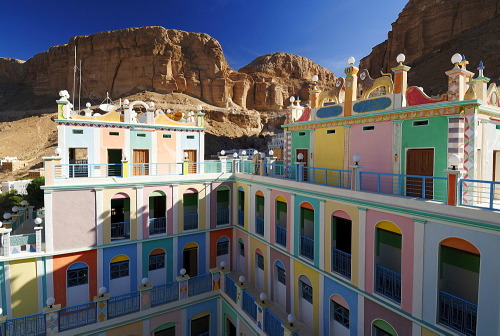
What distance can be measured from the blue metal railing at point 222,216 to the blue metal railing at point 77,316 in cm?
686

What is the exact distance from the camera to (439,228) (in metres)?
6.73

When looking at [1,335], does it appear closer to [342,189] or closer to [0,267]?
[0,267]

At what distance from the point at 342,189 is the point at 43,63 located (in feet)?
309

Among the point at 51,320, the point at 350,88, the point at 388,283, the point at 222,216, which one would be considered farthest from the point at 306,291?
the point at 51,320

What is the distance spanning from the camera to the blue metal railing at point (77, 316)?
423 inches

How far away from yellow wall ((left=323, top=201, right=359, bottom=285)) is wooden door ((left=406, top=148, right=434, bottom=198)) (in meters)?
2.16

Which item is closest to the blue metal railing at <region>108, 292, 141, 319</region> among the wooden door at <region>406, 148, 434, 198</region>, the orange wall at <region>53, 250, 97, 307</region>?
the orange wall at <region>53, 250, 97, 307</region>

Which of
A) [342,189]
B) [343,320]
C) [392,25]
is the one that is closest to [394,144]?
[342,189]

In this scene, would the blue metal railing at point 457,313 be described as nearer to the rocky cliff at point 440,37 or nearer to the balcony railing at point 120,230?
the balcony railing at point 120,230

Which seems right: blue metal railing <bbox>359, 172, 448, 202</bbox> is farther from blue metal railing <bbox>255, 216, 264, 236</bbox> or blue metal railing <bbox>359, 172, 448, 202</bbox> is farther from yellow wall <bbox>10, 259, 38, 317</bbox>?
yellow wall <bbox>10, 259, 38, 317</bbox>

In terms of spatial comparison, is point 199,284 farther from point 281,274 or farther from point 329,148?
point 329,148

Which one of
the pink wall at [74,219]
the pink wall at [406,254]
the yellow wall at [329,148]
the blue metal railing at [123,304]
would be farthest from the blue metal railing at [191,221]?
the pink wall at [406,254]

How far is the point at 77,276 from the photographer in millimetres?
12367

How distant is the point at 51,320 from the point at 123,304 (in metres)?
2.54
